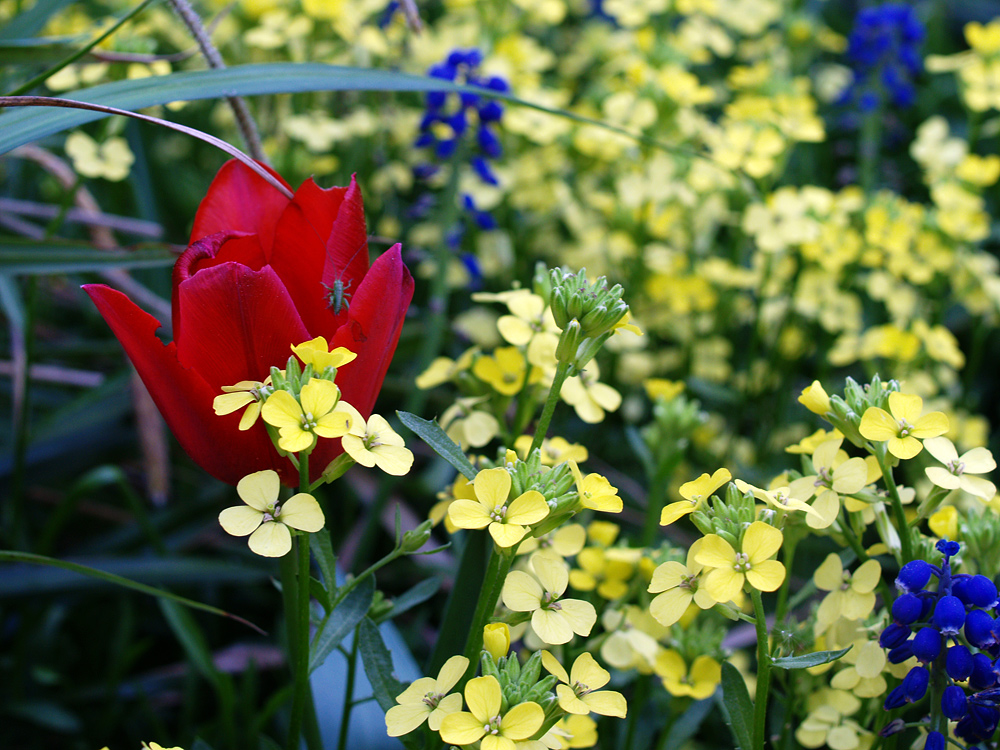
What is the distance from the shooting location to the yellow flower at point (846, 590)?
54 centimetres

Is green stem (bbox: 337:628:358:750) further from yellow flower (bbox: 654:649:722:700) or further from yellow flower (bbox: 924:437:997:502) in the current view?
yellow flower (bbox: 924:437:997:502)

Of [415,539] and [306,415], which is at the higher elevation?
[306,415]

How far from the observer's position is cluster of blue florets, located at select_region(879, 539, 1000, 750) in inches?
19.2

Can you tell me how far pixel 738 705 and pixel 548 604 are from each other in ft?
0.46

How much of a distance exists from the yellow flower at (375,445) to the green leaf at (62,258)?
15.8 inches

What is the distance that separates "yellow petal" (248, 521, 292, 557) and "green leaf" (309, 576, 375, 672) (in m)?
0.08

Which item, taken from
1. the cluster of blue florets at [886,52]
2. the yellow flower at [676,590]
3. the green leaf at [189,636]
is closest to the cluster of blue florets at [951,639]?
the yellow flower at [676,590]

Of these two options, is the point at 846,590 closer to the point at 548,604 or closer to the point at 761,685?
the point at 761,685

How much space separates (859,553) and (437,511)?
30 cm

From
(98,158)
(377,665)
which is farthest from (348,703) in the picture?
(98,158)

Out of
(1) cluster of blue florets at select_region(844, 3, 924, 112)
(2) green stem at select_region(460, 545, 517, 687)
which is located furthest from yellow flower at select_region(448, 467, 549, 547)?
(1) cluster of blue florets at select_region(844, 3, 924, 112)

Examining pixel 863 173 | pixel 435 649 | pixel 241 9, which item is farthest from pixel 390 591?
pixel 863 173

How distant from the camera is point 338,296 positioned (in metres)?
0.52

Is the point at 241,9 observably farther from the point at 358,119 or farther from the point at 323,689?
the point at 323,689
